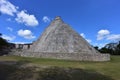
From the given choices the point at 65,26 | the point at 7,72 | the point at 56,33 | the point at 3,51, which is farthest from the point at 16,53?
the point at 7,72

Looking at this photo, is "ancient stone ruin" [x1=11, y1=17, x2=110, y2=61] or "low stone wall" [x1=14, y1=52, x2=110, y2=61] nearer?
"low stone wall" [x1=14, y1=52, x2=110, y2=61]

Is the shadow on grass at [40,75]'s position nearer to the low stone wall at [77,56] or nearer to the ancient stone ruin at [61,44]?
the low stone wall at [77,56]

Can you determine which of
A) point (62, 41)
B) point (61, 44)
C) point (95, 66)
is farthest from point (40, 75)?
point (62, 41)

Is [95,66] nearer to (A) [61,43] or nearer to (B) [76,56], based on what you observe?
(B) [76,56]

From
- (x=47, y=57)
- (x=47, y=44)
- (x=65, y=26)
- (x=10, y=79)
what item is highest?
(x=65, y=26)

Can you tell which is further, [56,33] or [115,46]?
[115,46]

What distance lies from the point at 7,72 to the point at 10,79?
163cm

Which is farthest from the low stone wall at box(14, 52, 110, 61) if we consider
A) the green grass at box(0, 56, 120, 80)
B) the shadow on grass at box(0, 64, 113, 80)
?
the shadow on grass at box(0, 64, 113, 80)

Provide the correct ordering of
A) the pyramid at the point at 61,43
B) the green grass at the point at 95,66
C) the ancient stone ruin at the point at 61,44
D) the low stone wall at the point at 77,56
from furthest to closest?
the pyramid at the point at 61,43, the ancient stone ruin at the point at 61,44, the low stone wall at the point at 77,56, the green grass at the point at 95,66

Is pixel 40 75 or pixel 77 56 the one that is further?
pixel 77 56

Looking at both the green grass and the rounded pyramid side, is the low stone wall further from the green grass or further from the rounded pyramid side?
the green grass

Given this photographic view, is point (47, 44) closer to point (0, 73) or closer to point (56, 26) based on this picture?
point (56, 26)

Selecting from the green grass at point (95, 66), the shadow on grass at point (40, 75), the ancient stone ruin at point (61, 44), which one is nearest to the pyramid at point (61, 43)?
the ancient stone ruin at point (61, 44)

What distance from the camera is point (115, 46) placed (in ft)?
189
